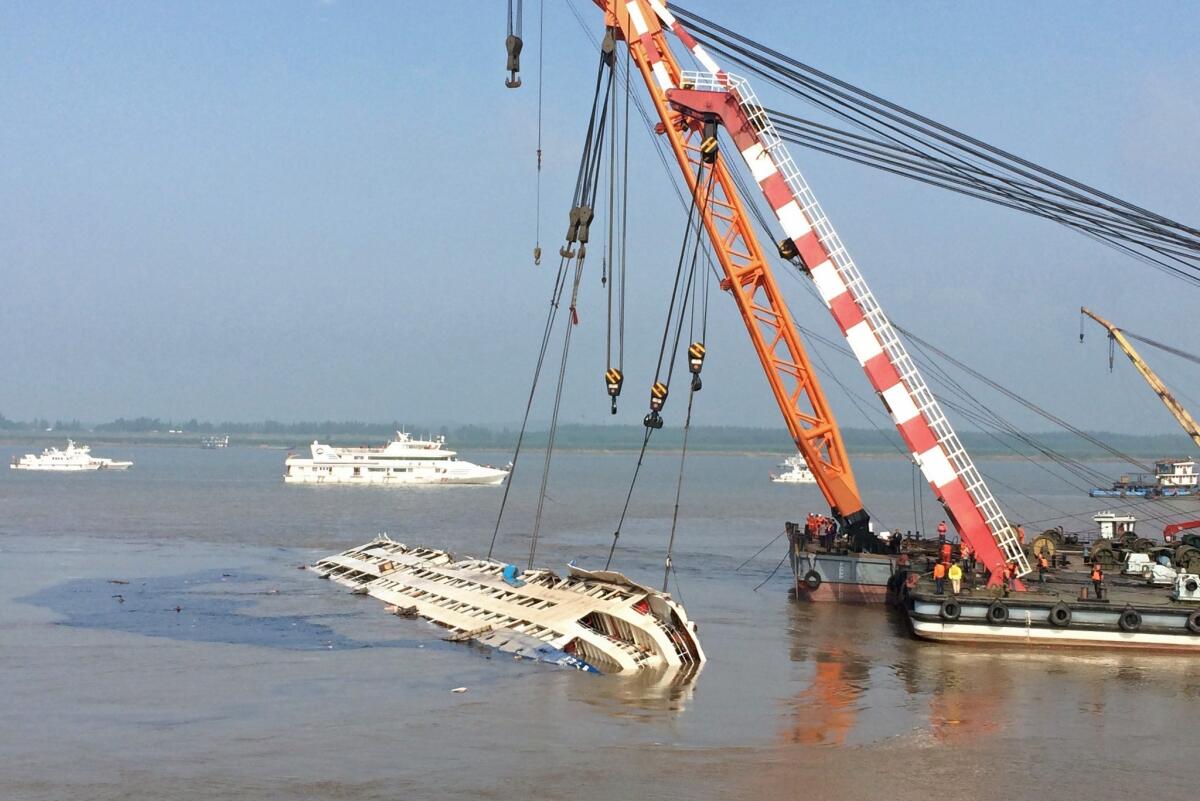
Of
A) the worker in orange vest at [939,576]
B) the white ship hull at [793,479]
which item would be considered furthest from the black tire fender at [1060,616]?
the white ship hull at [793,479]

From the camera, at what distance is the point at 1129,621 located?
84.6 ft

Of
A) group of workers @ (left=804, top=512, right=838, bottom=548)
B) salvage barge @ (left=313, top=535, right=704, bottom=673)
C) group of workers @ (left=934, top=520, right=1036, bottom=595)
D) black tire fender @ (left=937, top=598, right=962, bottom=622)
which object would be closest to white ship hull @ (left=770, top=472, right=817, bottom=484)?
group of workers @ (left=804, top=512, right=838, bottom=548)

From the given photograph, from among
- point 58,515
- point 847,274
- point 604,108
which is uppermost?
point 604,108

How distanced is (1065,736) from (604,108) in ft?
53.2

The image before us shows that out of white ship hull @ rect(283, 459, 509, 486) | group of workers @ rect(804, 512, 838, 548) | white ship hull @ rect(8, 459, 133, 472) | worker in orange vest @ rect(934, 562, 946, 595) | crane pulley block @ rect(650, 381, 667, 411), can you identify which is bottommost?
white ship hull @ rect(8, 459, 133, 472)

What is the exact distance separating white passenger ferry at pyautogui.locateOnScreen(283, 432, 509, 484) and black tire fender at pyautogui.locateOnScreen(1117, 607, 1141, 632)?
9261cm

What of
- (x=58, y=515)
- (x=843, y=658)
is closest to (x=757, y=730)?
(x=843, y=658)

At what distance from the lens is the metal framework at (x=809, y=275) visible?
29.3 m

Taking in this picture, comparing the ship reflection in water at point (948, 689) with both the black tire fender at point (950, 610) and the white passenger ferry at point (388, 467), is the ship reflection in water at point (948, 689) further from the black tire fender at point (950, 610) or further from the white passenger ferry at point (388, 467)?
the white passenger ferry at point (388, 467)

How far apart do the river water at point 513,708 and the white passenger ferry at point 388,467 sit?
74959mm

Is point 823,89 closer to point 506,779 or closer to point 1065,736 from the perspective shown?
point 1065,736

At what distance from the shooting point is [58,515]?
6588cm

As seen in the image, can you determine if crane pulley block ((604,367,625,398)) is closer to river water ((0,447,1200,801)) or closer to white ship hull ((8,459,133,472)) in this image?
river water ((0,447,1200,801))

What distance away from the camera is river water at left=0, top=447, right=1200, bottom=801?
1561 centimetres
